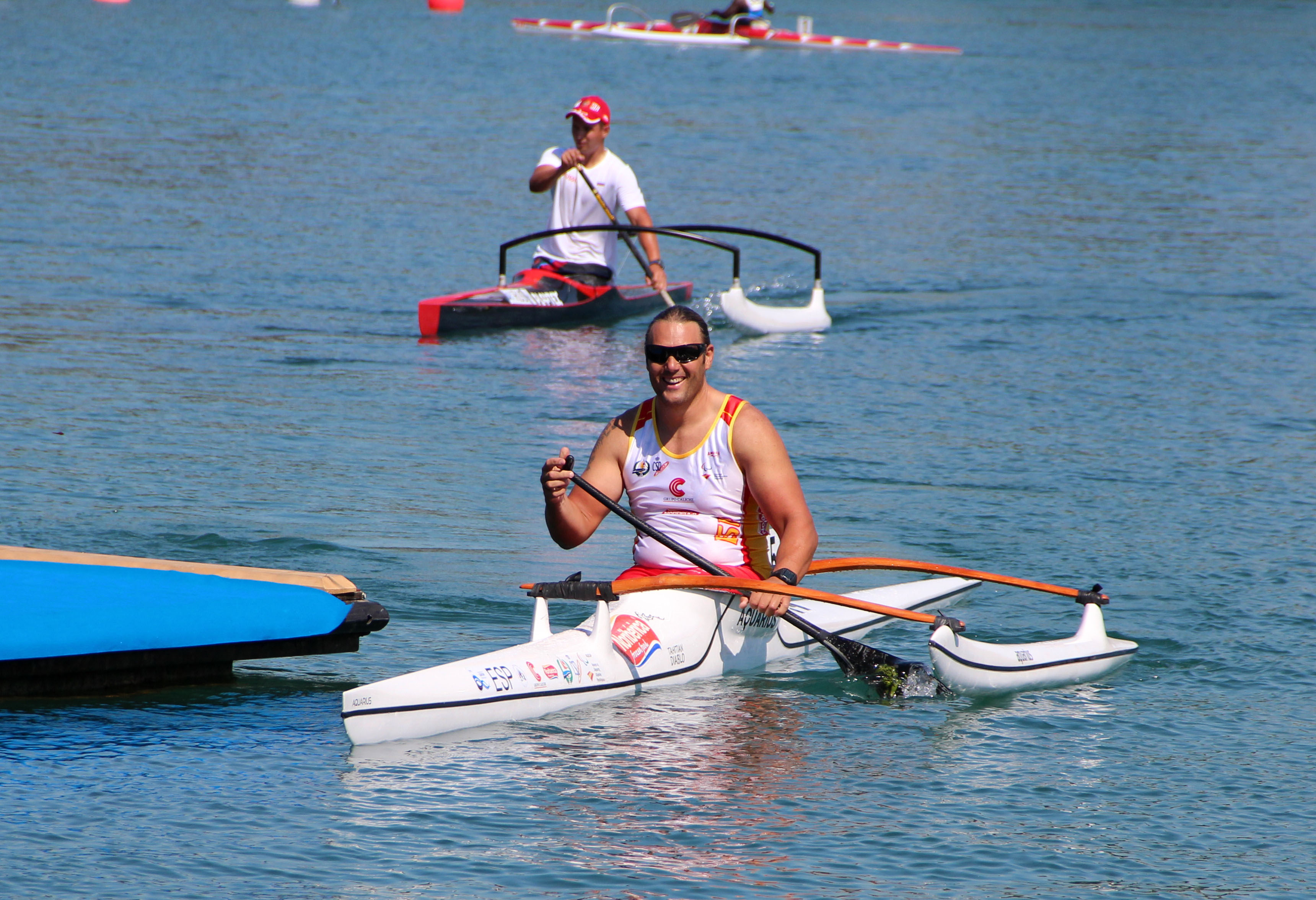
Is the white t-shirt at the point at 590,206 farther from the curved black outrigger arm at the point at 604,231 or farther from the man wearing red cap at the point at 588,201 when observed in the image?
the curved black outrigger arm at the point at 604,231

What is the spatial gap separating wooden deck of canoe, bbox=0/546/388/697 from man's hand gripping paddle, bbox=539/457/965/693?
1040mm

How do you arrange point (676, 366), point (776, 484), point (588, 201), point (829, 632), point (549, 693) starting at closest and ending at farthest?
point (549, 693)
point (676, 366)
point (776, 484)
point (829, 632)
point (588, 201)

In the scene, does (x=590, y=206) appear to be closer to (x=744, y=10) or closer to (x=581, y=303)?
(x=581, y=303)

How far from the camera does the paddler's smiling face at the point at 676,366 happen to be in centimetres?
595

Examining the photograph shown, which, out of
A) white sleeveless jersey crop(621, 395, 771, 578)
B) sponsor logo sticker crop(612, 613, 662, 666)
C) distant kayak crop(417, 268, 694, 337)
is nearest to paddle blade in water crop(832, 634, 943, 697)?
white sleeveless jersey crop(621, 395, 771, 578)

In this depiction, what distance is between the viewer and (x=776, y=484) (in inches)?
239

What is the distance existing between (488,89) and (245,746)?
3394 cm

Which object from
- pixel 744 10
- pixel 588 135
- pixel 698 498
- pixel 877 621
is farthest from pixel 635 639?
pixel 744 10

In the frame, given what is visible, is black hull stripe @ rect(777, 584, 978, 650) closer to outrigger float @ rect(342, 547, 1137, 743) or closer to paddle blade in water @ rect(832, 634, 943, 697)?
outrigger float @ rect(342, 547, 1137, 743)

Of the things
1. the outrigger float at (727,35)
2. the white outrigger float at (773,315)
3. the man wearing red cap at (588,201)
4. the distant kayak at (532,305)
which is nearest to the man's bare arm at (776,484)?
the man wearing red cap at (588,201)

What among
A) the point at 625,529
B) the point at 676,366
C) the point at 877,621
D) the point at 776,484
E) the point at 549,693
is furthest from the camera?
the point at 625,529

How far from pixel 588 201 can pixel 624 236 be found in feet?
1.57

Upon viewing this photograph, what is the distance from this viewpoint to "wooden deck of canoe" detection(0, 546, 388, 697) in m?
5.78

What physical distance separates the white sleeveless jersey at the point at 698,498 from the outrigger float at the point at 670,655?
16 cm
